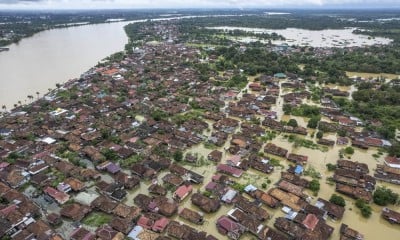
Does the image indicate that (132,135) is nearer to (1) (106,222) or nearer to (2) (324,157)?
(1) (106,222)

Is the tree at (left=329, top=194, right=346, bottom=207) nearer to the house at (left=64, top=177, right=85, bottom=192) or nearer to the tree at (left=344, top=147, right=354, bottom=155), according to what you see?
the tree at (left=344, top=147, right=354, bottom=155)

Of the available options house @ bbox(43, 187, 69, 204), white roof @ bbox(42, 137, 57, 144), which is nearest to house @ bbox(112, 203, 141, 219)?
house @ bbox(43, 187, 69, 204)

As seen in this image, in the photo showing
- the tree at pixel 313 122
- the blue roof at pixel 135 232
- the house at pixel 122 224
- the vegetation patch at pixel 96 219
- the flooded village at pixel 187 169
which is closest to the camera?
the blue roof at pixel 135 232

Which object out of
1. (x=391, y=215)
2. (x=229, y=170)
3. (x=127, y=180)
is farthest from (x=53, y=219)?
(x=391, y=215)

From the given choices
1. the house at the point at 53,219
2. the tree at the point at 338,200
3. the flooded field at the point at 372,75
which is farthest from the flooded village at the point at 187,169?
the flooded field at the point at 372,75

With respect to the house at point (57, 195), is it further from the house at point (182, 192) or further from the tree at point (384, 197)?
the tree at point (384, 197)

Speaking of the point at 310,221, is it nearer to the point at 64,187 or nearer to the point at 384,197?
the point at 384,197
